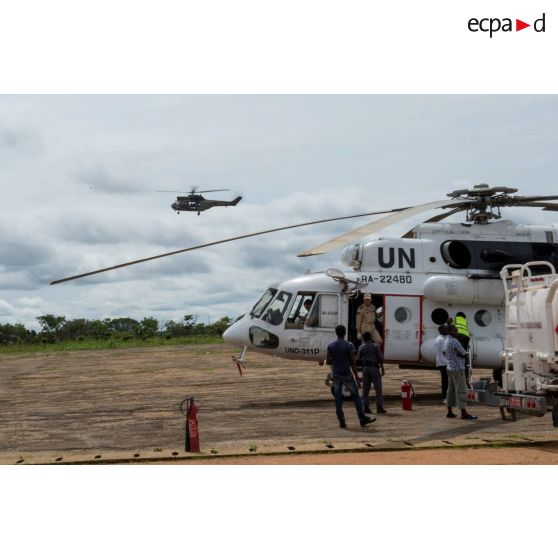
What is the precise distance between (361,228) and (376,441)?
137 inches

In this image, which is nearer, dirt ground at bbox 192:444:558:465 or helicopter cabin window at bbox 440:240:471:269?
dirt ground at bbox 192:444:558:465

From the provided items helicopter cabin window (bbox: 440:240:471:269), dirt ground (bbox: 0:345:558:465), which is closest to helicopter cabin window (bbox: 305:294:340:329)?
dirt ground (bbox: 0:345:558:465)

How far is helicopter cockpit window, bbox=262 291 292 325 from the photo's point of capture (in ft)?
56.1

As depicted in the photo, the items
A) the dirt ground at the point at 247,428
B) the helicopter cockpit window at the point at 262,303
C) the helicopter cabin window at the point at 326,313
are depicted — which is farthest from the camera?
the helicopter cockpit window at the point at 262,303

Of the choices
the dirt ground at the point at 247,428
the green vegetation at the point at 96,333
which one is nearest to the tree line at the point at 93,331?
the green vegetation at the point at 96,333

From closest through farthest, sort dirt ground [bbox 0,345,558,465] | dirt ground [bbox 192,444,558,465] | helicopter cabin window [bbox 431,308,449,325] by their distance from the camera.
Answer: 1. dirt ground [bbox 192,444,558,465]
2. dirt ground [bbox 0,345,558,465]
3. helicopter cabin window [bbox 431,308,449,325]

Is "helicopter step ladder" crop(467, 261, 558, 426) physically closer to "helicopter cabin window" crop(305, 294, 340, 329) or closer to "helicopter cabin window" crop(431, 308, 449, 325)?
"helicopter cabin window" crop(431, 308, 449, 325)

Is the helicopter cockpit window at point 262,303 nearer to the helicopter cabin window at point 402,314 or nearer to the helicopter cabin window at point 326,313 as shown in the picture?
the helicopter cabin window at point 326,313

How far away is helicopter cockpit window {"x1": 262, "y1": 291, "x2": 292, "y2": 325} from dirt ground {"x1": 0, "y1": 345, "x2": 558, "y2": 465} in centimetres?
188

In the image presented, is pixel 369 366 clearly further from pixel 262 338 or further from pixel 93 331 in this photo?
pixel 93 331

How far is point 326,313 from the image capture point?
55.5 feet

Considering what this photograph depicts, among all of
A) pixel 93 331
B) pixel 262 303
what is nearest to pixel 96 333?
pixel 93 331

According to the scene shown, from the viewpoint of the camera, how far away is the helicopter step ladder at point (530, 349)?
10484mm

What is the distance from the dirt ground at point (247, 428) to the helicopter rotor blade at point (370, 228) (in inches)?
116
